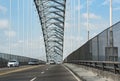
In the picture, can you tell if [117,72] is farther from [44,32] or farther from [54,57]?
[54,57]

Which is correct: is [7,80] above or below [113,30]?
below

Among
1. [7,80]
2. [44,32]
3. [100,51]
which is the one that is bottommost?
[7,80]

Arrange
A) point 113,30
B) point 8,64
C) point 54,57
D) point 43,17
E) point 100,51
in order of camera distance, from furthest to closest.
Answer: point 54,57 → point 43,17 → point 8,64 → point 100,51 → point 113,30

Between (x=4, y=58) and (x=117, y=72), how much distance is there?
5094cm

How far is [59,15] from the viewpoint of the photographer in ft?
417

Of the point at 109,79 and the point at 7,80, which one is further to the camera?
the point at 7,80

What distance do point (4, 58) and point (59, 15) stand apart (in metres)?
63.3

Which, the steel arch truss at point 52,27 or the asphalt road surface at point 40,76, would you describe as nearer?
the asphalt road surface at point 40,76

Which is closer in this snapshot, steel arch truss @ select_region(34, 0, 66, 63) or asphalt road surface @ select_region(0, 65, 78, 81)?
asphalt road surface @ select_region(0, 65, 78, 81)

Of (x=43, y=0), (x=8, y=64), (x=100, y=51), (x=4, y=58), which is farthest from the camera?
(x=43, y=0)

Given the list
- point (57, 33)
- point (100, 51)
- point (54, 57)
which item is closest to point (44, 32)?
point (57, 33)

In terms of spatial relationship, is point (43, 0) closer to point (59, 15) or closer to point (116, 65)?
point (59, 15)

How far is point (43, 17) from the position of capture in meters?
124

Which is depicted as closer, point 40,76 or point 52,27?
point 40,76
